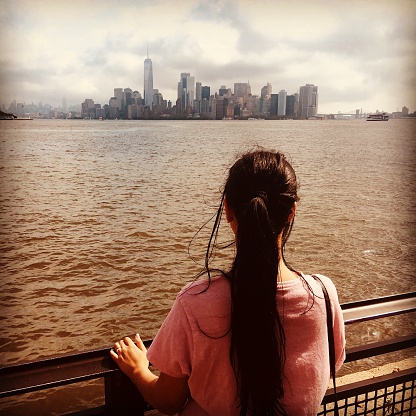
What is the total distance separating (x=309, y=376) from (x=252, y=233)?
0.51 metres

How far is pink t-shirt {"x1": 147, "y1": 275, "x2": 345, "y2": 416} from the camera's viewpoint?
51.3 inches

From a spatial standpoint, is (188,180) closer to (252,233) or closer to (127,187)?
(127,187)

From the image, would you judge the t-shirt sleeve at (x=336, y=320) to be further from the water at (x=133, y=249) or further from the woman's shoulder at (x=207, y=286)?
the water at (x=133, y=249)

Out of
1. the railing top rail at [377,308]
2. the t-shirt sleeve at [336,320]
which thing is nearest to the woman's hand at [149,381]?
the t-shirt sleeve at [336,320]

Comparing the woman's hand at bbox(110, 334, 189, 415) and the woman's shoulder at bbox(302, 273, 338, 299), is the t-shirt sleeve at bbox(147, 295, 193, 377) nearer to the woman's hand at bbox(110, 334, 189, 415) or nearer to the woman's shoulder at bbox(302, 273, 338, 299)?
the woman's hand at bbox(110, 334, 189, 415)

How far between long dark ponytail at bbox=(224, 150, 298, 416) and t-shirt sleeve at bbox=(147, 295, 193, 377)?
0.13 metres

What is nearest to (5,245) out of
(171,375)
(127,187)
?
(127,187)

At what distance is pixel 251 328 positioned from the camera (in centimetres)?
133

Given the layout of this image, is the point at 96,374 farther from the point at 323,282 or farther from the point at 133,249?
the point at 133,249

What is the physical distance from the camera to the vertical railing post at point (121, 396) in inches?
64.2

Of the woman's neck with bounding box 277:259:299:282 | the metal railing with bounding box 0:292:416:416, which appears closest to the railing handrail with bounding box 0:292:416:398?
the metal railing with bounding box 0:292:416:416

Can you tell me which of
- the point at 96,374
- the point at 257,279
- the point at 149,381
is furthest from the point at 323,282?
the point at 96,374

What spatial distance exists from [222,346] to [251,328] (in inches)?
3.9

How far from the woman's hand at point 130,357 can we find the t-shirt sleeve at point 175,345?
0.24 m
